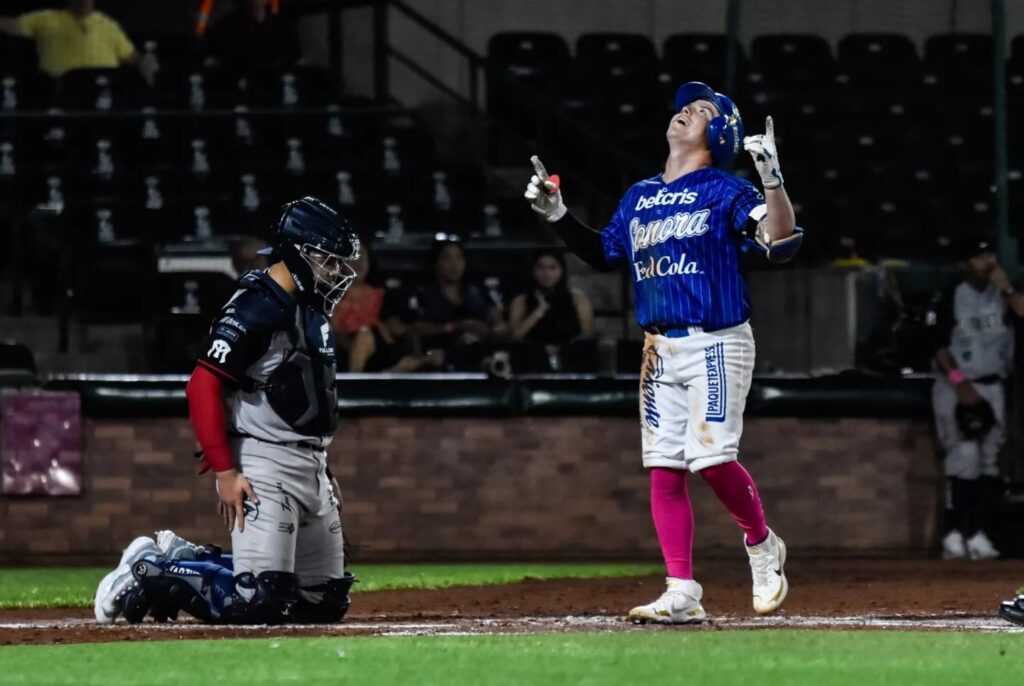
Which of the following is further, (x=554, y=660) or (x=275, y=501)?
(x=275, y=501)

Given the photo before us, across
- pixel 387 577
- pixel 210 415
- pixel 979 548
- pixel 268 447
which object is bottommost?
pixel 979 548

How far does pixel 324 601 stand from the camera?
22.1 ft

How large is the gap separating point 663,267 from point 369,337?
15.6ft

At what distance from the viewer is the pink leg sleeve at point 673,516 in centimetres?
659

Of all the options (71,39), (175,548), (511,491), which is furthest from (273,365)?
(71,39)

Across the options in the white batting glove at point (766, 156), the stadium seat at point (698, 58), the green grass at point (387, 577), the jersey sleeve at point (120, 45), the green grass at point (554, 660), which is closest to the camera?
the green grass at point (554, 660)

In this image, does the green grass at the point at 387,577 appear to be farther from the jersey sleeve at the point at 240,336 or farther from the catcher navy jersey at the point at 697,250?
the catcher navy jersey at the point at 697,250

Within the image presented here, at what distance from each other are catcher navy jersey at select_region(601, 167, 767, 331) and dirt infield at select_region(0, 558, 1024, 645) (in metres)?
1.04

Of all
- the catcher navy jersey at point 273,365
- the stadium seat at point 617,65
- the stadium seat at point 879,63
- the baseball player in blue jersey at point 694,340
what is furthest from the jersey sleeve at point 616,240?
the stadium seat at point 879,63

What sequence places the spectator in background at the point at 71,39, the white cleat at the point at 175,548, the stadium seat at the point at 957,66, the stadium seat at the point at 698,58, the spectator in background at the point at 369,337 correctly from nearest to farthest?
the white cleat at the point at 175,548 < the spectator in background at the point at 369,337 < the spectator in background at the point at 71,39 < the stadium seat at the point at 698,58 < the stadium seat at the point at 957,66

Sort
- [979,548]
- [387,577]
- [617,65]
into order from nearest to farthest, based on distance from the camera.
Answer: [387,577], [979,548], [617,65]

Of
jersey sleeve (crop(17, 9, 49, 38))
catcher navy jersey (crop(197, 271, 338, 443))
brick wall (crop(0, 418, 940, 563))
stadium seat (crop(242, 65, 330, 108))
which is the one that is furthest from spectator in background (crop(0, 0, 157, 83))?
catcher navy jersey (crop(197, 271, 338, 443))

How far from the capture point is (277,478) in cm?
651

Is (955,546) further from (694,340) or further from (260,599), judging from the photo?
(260,599)
